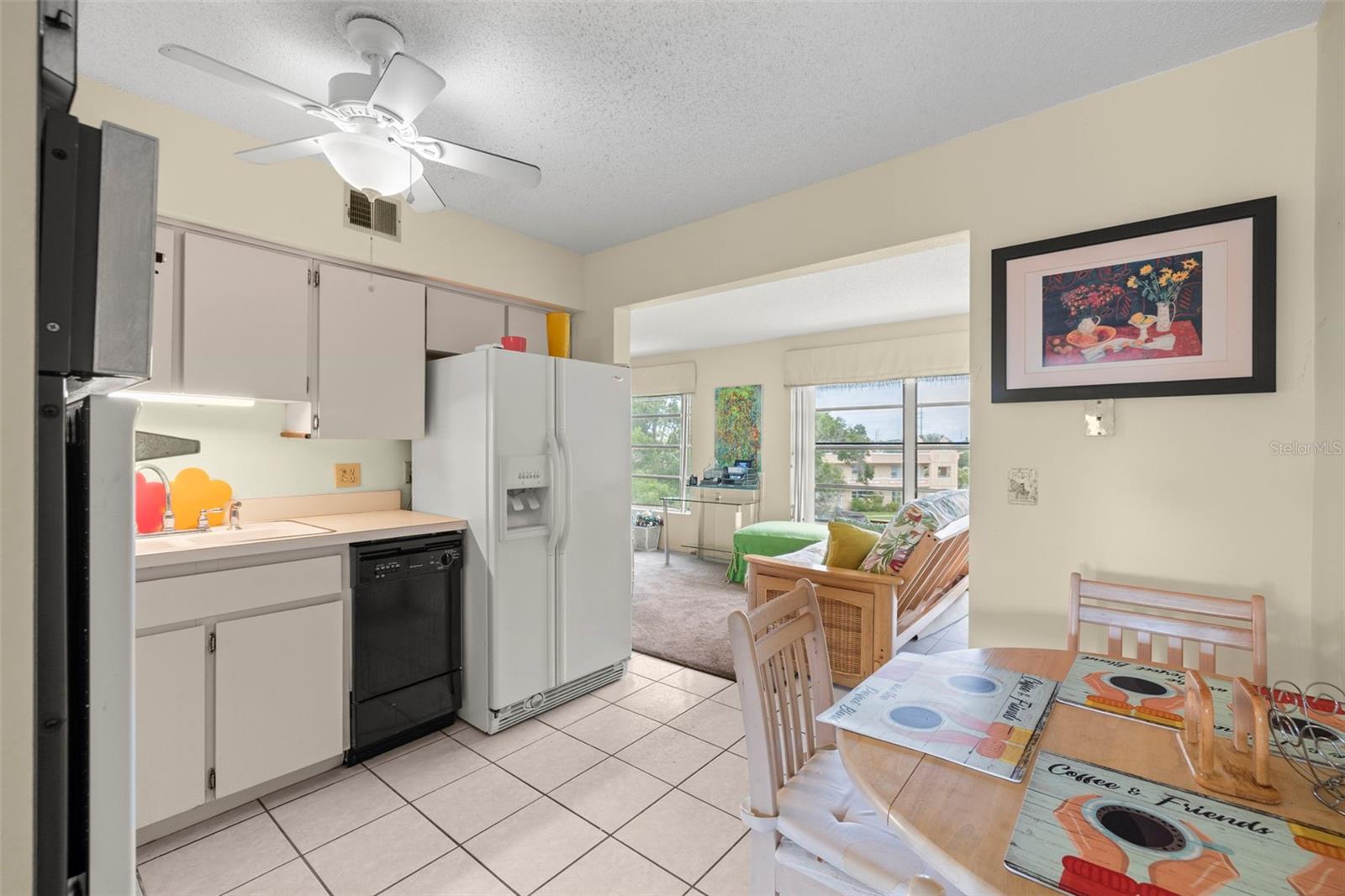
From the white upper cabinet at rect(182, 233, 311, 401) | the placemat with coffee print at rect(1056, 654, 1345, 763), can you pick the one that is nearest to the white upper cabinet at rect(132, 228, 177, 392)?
the white upper cabinet at rect(182, 233, 311, 401)

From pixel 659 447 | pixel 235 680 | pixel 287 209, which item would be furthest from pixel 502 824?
pixel 659 447

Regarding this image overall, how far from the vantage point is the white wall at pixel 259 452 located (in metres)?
2.46

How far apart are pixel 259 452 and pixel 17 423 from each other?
8.30ft

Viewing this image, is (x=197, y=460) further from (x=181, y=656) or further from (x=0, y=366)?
(x=0, y=366)

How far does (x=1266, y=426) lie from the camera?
1791mm

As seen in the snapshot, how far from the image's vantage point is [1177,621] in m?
1.59

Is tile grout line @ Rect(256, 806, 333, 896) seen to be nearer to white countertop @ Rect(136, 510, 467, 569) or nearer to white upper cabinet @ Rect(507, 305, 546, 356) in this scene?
white countertop @ Rect(136, 510, 467, 569)

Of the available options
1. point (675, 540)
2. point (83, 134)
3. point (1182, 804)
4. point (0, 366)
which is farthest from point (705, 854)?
point (675, 540)

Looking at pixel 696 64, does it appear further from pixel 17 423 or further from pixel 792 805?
pixel 792 805

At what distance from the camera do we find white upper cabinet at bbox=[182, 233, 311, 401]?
2258 mm

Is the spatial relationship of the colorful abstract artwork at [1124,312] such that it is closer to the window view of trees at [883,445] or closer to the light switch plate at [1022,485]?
the light switch plate at [1022,485]

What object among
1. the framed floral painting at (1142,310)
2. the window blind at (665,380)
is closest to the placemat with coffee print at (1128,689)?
the framed floral painting at (1142,310)

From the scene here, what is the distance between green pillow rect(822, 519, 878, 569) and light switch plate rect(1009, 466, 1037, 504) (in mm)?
1128

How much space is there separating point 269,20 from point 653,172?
144 centimetres
